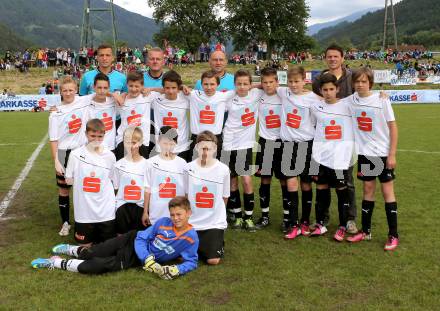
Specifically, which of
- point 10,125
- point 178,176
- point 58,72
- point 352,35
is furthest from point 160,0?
point 352,35

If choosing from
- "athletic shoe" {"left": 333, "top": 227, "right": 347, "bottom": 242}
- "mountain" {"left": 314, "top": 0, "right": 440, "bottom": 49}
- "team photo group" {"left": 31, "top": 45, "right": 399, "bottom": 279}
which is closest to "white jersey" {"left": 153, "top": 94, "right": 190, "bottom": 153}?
"team photo group" {"left": 31, "top": 45, "right": 399, "bottom": 279}

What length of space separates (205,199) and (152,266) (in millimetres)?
981

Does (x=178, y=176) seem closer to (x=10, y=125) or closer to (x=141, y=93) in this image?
(x=141, y=93)

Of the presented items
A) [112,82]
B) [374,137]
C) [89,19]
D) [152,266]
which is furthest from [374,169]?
[89,19]

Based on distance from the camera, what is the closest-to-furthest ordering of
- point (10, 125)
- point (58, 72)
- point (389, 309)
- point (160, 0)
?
point (389, 309) < point (10, 125) < point (58, 72) < point (160, 0)

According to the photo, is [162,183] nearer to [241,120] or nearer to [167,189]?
[167,189]

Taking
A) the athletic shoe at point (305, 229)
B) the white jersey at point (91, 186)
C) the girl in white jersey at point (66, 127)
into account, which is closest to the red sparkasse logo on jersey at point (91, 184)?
the white jersey at point (91, 186)

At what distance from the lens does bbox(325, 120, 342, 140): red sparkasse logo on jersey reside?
523 centimetres

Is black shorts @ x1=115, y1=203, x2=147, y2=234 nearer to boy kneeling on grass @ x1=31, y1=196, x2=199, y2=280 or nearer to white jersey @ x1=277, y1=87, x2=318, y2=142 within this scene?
boy kneeling on grass @ x1=31, y1=196, x2=199, y2=280

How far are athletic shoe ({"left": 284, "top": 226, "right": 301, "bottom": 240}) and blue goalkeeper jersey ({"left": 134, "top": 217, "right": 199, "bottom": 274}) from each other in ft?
4.31

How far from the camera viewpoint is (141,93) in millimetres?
5805

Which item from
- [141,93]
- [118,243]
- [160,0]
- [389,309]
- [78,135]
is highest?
[160,0]

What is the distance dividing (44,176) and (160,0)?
5822 centimetres

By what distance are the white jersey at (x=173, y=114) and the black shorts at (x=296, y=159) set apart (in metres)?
1.31
